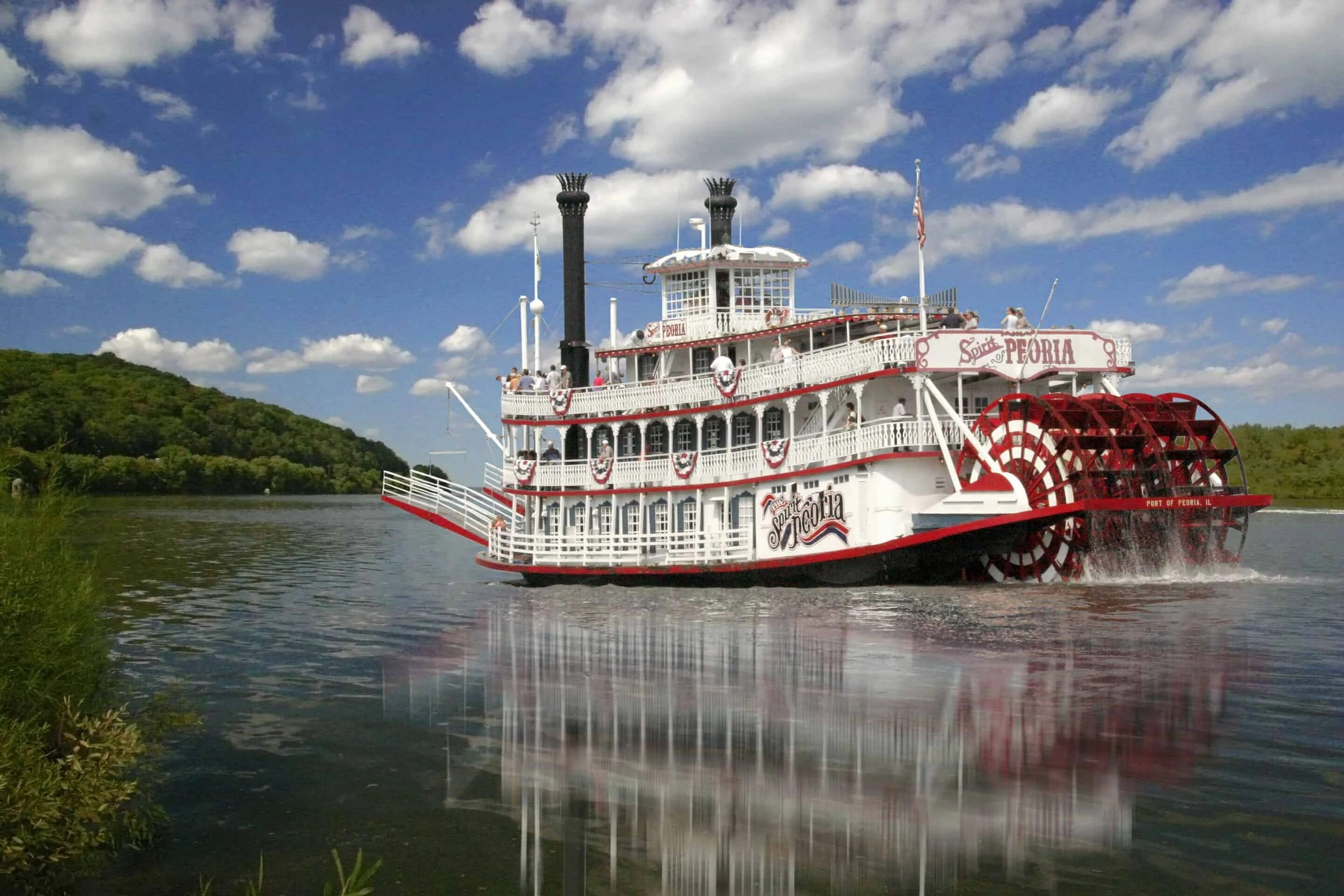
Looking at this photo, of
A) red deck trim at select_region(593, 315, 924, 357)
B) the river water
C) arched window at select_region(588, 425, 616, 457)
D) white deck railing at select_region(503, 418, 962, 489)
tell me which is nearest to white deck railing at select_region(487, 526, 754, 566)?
white deck railing at select_region(503, 418, 962, 489)

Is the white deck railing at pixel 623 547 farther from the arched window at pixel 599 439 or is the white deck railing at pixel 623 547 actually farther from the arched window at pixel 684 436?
the arched window at pixel 684 436

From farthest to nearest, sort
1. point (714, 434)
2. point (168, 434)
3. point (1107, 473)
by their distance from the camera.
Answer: point (168, 434), point (714, 434), point (1107, 473)

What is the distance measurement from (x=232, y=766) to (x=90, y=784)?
6.94 ft

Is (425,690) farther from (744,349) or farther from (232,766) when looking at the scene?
(744,349)

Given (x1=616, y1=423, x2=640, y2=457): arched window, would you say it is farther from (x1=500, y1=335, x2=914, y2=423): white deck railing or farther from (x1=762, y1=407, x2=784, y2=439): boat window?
(x1=762, y1=407, x2=784, y2=439): boat window

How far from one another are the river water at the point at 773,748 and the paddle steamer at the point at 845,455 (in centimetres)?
175

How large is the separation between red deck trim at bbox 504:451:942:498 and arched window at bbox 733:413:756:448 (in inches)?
43.9

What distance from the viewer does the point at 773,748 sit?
7.95m

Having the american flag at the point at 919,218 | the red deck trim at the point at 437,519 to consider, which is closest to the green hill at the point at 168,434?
the red deck trim at the point at 437,519

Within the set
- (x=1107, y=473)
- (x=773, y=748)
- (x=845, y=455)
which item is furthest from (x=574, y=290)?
(x=773, y=748)

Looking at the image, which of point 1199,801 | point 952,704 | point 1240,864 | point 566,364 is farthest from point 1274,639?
point 566,364

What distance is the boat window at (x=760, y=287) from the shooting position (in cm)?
2219

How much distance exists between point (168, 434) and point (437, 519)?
61031 millimetres

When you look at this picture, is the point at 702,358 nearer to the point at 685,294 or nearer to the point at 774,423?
the point at 685,294
